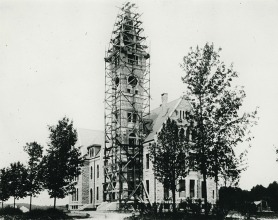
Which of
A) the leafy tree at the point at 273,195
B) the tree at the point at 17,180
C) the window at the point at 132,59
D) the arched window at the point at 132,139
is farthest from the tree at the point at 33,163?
the leafy tree at the point at 273,195

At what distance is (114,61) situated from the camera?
4438cm

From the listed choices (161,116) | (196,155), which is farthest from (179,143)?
(161,116)

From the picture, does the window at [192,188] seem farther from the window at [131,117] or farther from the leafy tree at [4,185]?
the leafy tree at [4,185]

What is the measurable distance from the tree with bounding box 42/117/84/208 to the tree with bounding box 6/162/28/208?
907cm

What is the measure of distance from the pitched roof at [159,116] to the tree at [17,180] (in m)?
13.6

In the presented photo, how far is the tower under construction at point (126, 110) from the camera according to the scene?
40781 millimetres

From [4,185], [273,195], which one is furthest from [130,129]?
[273,195]

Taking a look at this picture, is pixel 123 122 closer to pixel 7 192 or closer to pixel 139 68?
pixel 139 68

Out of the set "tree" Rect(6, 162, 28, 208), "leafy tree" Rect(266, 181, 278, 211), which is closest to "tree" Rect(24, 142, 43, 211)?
"tree" Rect(6, 162, 28, 208)

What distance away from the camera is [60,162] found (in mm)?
27297

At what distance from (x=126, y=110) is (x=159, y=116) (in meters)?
4.04

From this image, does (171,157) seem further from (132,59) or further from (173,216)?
(132,59)

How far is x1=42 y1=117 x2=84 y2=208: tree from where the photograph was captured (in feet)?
88.9

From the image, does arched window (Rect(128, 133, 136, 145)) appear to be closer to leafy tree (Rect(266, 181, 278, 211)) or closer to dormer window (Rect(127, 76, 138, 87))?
dormer window (Rect(127, 76, 138, 87))
